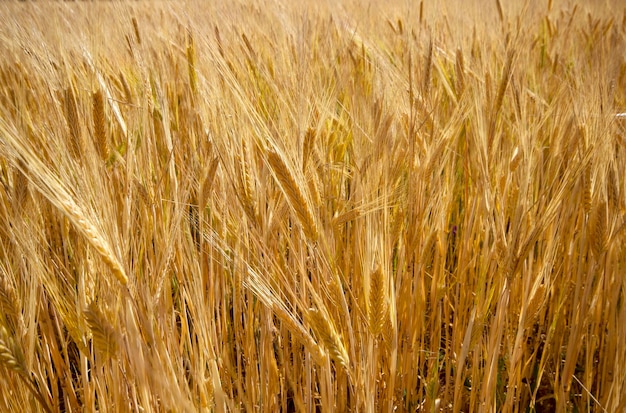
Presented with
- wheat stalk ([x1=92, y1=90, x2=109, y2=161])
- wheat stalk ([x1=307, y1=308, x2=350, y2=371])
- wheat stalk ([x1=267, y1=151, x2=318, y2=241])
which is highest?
wheat stalk ([x1=92, y1=90, x2=109, y2=161])

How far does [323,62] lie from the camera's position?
5.32 ft

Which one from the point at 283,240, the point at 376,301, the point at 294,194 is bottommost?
the point at 283,240

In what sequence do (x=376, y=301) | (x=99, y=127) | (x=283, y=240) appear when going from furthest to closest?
(x=283, y=240) → (x=99, y=127) → (x=376, y=301)

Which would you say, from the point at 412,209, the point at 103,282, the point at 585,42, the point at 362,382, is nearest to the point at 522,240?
the point at 412,209

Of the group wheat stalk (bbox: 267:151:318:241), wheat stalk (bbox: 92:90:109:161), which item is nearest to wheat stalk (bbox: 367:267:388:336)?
wheat stalk (bbox: 267:151:318:241)

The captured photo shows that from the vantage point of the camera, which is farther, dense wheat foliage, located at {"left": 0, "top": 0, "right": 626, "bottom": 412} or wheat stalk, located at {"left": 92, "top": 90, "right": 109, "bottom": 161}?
wheat stalk, located at {"left": 92, "top": 90, "right": 109, "bottom": 161}

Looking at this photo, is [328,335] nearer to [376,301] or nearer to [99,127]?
[376,301]

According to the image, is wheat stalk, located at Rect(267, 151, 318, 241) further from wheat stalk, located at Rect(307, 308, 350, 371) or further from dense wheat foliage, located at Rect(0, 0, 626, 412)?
wheat stalk, located at Rect(307, 308, 350, 371)

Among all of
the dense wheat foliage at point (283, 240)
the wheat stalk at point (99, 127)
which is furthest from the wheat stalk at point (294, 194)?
the wheat stalk at point (99, 127)

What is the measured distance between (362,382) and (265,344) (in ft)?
0.81

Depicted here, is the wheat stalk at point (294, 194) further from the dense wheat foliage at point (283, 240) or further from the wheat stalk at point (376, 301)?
the wheat stalk at point (376, 301)

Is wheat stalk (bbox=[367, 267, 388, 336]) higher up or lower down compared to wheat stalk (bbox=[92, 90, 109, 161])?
lower down

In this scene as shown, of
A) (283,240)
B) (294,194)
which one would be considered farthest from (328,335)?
(283,240)

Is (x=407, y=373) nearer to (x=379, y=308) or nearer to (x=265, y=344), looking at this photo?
(x=265, y=344)
